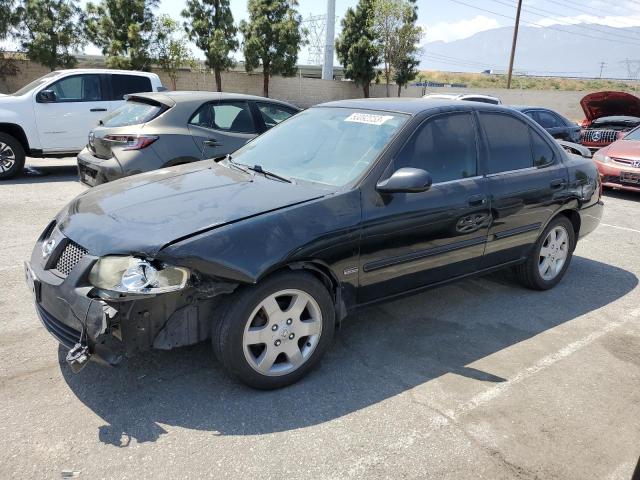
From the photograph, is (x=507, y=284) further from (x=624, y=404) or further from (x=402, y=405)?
(x=402, y=405)

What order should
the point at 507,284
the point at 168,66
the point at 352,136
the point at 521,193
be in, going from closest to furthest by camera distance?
the point at 352,136 < the point at 521,193 < the point at 507,284 < the point at 168,66

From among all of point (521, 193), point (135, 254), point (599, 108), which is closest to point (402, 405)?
point (135, 254)

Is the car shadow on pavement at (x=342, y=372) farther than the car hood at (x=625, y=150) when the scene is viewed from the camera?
No

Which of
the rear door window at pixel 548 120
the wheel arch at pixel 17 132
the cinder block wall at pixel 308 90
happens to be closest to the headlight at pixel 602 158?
the rear door window at pixel 548 120

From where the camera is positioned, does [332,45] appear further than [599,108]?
Yes

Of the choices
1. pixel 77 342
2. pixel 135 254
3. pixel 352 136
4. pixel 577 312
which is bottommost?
pixel 577 312

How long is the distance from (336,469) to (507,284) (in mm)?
3190

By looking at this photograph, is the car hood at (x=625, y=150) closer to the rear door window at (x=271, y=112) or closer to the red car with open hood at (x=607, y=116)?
the red car with open hood at (x=607, y=116)

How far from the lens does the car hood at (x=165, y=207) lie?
9.42 feet

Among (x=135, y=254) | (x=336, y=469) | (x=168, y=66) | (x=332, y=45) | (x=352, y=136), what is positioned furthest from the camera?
(x=332, y=45)

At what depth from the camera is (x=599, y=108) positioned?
13852 mm

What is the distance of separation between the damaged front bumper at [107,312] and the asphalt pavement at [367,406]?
40 cm

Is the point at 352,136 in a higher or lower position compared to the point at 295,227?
higher

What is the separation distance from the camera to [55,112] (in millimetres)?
9250
